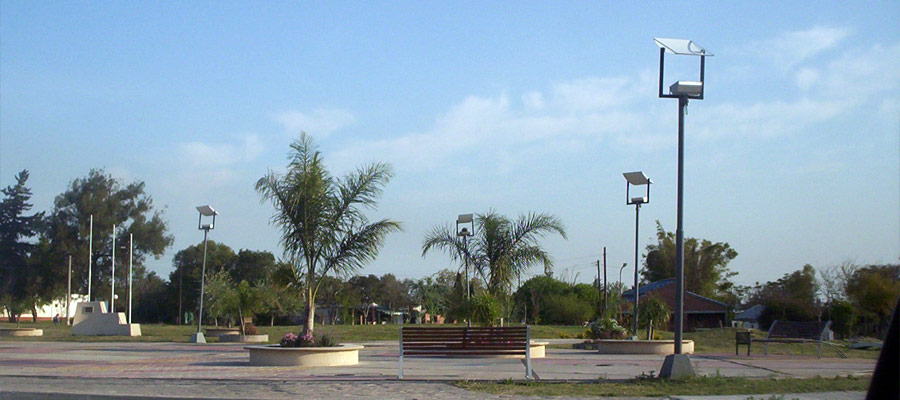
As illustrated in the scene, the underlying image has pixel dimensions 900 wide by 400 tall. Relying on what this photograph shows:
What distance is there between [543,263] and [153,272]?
211ft

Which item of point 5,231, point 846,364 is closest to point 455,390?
point 846,364

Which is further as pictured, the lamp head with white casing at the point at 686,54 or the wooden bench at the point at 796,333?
the wooden bench at the point at 796,333

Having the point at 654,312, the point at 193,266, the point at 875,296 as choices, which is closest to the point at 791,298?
the point at 875,296

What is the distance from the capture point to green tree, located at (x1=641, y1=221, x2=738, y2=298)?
69.4 metres

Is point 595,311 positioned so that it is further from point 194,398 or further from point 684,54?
point 194,398

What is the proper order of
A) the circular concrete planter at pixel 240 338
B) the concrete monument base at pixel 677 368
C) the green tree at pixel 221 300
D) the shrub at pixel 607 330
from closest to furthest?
the concrete monument base at pixel 677 368, the shrub at pixel 607 330, the circular concrete planter at pixel 240 338, the green tree at pixel 221 300

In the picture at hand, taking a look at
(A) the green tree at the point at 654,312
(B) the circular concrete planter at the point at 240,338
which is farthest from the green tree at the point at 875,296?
(B) the circular concrete planter at the point at 240,338

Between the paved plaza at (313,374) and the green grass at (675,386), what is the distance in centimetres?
62

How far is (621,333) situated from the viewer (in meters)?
23.7

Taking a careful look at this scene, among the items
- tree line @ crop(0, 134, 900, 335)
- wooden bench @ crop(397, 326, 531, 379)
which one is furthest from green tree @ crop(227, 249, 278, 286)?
wooden bench @ crop(397, 326, 531, 379)

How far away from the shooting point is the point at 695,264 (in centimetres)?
7019

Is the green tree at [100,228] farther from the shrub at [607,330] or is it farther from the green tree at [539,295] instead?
the shrub at [607,330]

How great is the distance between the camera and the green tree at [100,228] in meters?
67.4

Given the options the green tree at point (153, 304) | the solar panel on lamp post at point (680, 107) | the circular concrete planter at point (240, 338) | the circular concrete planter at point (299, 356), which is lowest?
the green tree at point (153, 304)
